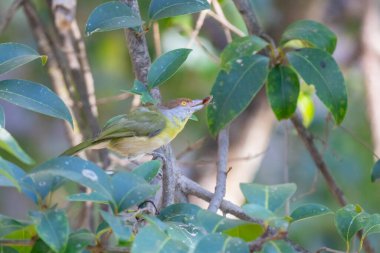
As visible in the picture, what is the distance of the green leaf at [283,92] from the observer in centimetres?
285

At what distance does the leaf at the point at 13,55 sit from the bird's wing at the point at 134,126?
721 millimetres

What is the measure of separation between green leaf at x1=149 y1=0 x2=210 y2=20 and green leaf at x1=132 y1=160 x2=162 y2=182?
0.87m

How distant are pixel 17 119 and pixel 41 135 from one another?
256mm

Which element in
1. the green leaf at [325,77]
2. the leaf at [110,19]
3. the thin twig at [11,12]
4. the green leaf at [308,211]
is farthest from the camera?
the thin twig at [11,12]

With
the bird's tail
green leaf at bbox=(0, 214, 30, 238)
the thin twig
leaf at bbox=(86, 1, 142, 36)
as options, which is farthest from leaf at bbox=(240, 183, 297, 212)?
the thin twig

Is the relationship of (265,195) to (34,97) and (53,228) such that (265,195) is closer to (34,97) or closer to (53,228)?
(53,228)

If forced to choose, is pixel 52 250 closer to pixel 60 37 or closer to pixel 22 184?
pixel 22 184

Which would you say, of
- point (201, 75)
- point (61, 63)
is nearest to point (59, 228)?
point (61, 63)

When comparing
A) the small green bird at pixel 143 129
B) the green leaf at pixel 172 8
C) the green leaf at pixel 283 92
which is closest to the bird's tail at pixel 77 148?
the small green bird at pixel 143 129

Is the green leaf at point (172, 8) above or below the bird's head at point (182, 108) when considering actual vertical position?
above

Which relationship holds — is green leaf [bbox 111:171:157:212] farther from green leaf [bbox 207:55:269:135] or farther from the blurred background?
the blurred background

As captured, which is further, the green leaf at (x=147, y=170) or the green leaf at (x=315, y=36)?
the green leaf at (x=315, y=36)

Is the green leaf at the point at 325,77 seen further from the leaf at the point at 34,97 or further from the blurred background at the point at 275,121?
the blurred background at the point at 275,121

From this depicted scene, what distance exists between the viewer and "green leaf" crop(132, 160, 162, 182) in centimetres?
177
